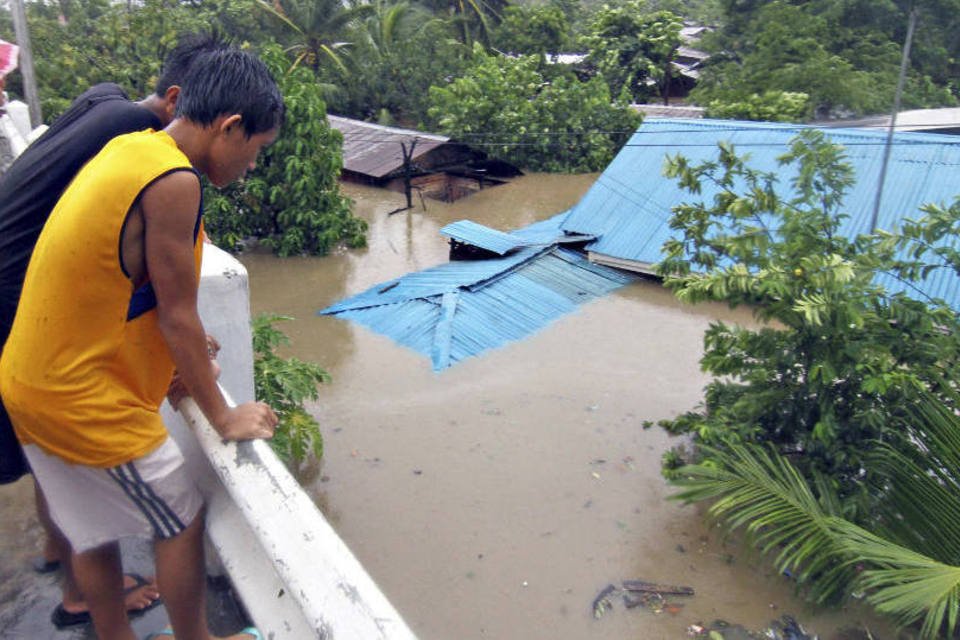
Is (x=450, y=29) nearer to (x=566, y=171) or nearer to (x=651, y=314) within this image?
(x=566, y=171)

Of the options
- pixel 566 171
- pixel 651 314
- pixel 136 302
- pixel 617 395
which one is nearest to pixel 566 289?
pixel 651 314

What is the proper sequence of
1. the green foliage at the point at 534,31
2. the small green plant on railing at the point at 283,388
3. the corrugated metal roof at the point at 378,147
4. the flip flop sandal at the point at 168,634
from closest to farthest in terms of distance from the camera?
the flip flop sandal at the point at 168,634 < the small green plant on railing at the point at 283,388 < the corrugated metal roof at the point at 378,147 < the green foliage at the point at 534,31

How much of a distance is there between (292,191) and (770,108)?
9207 millimetres

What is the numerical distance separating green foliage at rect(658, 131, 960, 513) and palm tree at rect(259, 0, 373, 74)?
1562 centimetres

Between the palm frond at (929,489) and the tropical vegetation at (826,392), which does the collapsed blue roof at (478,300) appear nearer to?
the tropical vegetation at (826,392)

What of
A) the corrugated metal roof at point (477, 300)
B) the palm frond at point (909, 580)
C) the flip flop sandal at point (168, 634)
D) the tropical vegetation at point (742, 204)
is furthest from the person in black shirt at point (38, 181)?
the corrugated metal roof at point (477, 300)

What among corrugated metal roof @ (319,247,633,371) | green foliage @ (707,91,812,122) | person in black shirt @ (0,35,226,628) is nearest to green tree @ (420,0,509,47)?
green foliage @ (707,91,812,122)

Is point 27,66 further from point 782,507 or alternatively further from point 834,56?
point 834,56

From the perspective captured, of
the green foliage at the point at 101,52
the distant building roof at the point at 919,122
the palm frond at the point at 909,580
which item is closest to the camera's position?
the palm frond at the point at 909,580

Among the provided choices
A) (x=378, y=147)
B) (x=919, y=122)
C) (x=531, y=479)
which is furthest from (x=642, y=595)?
(x=378, y=147)

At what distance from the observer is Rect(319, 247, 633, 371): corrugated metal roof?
8852 millimetres

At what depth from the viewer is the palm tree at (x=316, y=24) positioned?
62.0 ft

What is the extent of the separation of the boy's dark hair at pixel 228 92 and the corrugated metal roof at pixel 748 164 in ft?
28.0

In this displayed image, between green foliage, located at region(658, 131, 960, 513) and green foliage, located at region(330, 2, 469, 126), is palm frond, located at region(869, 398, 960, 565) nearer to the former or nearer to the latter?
green foliage, located at region(658, 131, 960, 513)
